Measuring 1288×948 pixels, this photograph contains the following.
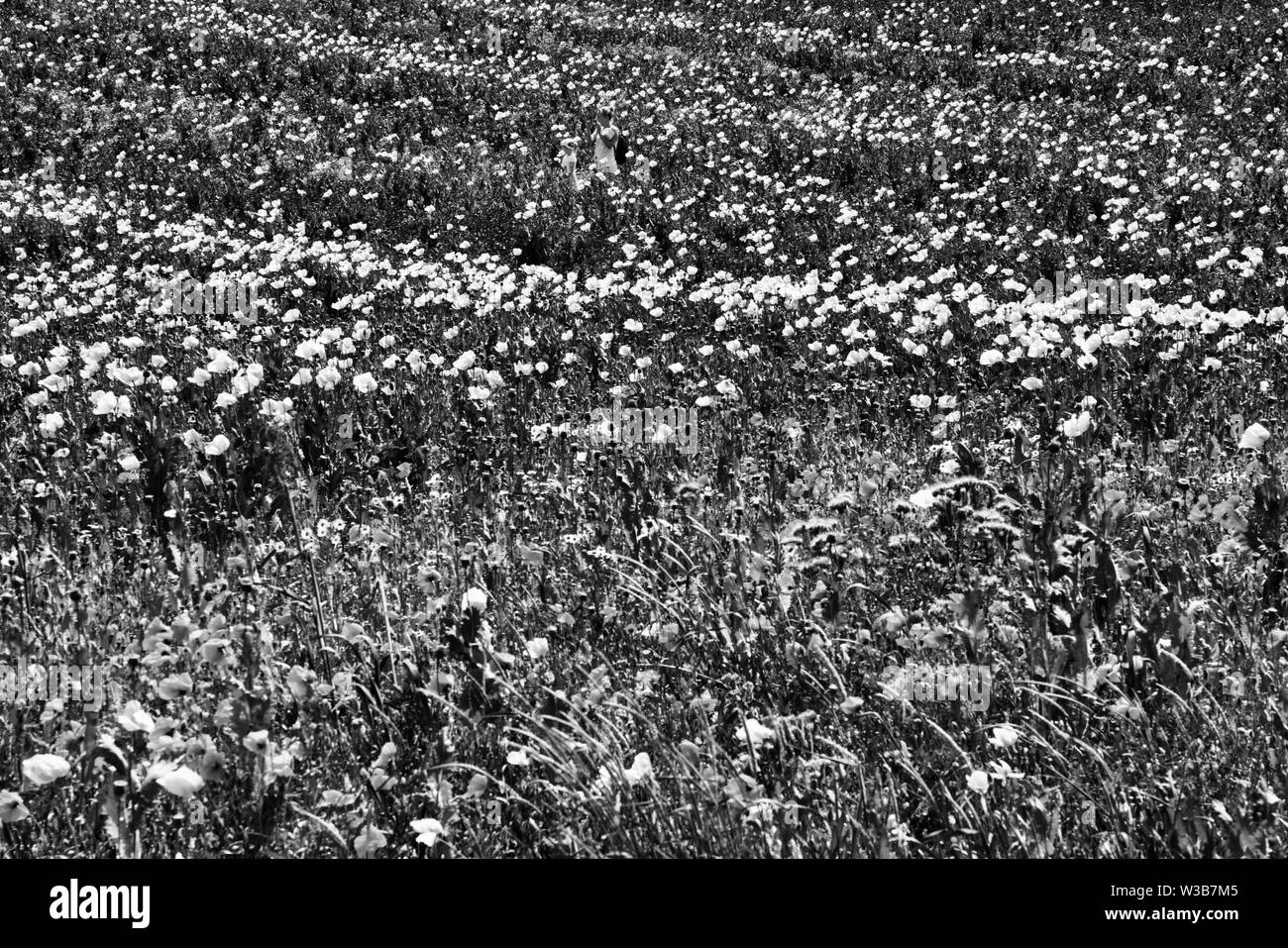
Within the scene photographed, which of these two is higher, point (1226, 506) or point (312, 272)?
point (1226, 506)

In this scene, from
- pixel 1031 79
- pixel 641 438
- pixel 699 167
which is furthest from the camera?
pixel 1031 79

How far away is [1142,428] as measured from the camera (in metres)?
4.92

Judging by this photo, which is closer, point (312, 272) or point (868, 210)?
point (312, 272)

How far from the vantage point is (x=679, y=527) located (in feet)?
13.0

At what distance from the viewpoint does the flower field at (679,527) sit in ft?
8.16

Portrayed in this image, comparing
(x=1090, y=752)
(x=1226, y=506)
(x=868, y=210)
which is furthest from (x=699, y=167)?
(x=1090, y=752)

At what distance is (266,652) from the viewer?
3135 mm

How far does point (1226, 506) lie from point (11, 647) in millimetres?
3487

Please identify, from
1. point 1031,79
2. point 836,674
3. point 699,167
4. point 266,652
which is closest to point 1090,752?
point 836,674

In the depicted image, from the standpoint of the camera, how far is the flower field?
2486 mm
